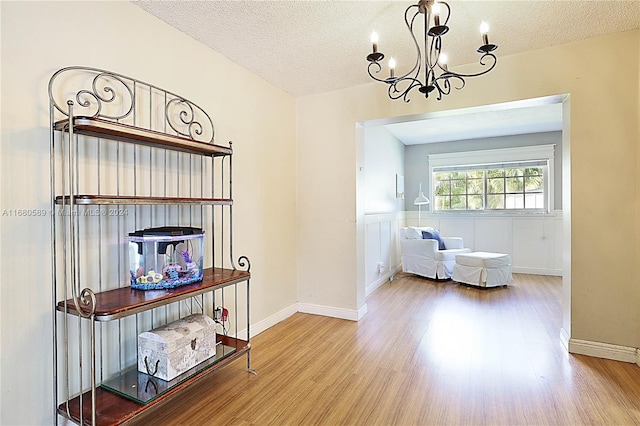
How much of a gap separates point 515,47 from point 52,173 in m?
3.13

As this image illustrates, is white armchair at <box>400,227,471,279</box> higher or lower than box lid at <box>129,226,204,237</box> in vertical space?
lower

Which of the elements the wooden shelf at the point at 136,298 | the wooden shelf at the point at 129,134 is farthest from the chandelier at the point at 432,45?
the wooden shelf at the point at 136,298

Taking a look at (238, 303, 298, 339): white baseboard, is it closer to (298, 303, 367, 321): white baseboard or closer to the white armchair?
(298, 303, 367, 321): white baseboard

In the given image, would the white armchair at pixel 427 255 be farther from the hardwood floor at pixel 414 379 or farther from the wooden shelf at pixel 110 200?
the wooden shelf at pixel 110 200

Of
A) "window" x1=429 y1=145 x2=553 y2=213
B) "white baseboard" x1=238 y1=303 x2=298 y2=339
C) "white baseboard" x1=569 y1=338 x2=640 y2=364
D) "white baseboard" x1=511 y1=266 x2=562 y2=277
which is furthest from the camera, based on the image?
"window" x1=429 y1=145 x2=553 y2=213

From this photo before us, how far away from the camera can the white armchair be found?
198 inches

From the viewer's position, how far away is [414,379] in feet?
7.09

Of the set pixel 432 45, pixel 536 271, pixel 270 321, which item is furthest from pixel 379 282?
pixel 432 45

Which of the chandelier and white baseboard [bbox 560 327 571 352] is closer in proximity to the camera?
the chandelier

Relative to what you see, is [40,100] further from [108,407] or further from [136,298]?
[108,407]

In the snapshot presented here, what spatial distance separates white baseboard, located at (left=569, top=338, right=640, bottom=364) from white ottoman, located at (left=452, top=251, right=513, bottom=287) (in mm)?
2016

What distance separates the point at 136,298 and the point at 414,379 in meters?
1.76

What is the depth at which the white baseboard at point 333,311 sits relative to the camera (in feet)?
11.0

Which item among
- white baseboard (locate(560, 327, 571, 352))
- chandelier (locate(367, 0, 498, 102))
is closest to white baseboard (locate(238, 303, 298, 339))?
chandelier (locate(367, 0, 498, 102))
